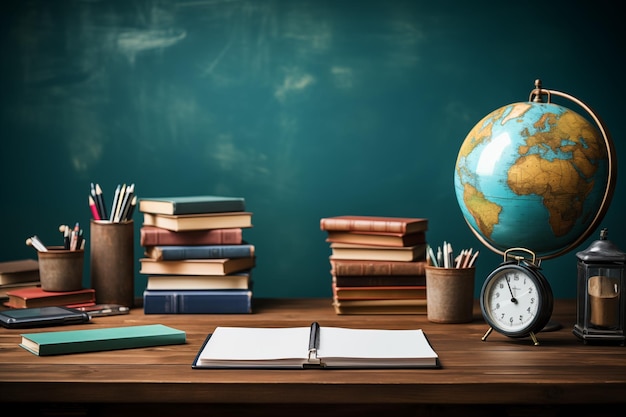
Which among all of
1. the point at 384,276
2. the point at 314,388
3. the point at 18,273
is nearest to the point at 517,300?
the point at 384,276

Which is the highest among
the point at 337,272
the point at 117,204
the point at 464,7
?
the point at 464,7

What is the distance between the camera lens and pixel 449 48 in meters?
2.32

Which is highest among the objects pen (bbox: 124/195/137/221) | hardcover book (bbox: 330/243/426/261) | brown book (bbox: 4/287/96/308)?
pen (bbox: 124/195/137/221)

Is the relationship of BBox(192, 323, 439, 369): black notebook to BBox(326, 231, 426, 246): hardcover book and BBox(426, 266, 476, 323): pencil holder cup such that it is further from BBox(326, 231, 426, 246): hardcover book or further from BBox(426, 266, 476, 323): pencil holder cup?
BBox(326, 231, 426, 246): hardcover book

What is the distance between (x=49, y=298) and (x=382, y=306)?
84 cm

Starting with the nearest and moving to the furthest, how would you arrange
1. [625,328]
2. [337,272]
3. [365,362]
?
[365,362] → [625,328] → [337,272]

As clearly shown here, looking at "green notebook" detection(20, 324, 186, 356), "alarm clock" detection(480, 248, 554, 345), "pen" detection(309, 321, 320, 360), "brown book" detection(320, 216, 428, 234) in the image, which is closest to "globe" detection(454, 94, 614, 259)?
"alarm clock" detection(480, 248, 554, 345)

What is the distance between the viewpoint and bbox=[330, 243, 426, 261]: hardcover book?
1.90m

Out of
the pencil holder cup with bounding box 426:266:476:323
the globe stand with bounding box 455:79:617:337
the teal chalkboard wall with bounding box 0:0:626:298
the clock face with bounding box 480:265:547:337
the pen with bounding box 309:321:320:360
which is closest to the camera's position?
the pen with bounding box 309:321:320:360

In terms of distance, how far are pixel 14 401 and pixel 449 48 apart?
5.28 feet

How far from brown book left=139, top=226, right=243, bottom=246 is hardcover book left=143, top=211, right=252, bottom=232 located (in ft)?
0.06

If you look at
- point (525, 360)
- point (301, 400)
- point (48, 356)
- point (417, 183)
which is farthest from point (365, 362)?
point (417, 183)

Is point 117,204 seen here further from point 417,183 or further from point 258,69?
point 417,183

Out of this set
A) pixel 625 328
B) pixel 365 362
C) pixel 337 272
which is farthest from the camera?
pixel 337 272
